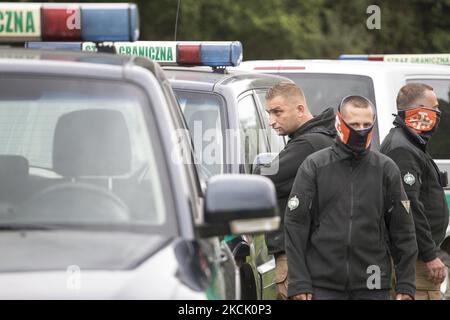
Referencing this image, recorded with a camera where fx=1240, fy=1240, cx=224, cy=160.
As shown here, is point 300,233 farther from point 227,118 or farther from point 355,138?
point 227,118

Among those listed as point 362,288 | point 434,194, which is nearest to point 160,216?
point 362,288

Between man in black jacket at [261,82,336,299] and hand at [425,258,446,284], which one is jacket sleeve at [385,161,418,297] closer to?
hand at [425,258,446,284]

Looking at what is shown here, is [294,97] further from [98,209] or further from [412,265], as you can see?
[98,209]

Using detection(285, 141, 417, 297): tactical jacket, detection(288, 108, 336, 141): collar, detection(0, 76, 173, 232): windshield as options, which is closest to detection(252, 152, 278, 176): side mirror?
detection(288, 108, 336, 141): collar

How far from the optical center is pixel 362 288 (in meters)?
5.96

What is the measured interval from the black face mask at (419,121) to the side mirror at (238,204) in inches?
126

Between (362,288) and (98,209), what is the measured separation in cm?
215

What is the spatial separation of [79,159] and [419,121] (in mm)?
3368

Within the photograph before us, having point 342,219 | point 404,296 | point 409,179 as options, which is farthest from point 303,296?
point 409,179

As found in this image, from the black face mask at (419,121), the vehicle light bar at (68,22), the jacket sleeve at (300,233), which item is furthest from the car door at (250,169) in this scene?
the vehicle light bar at (68,22)

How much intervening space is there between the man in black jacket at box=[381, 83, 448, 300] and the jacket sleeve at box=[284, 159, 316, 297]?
3.50 ft

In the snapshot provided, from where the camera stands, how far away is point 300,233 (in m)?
5.95

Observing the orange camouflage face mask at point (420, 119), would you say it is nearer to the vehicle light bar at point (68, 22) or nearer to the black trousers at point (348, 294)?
the black trousers at point (348, 294)

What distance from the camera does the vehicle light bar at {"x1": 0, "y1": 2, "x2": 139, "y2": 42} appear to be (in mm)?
4855
